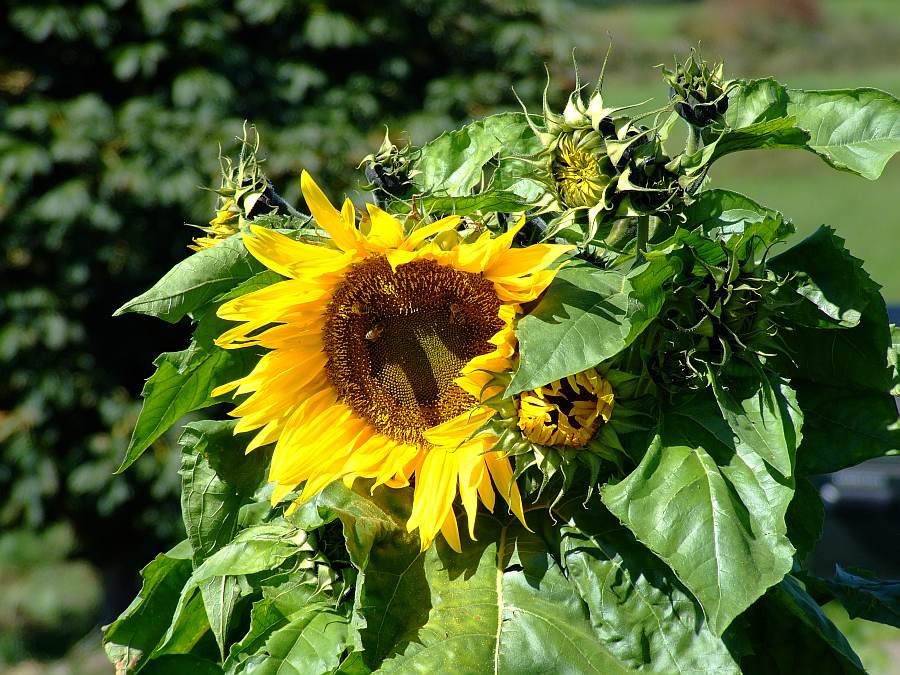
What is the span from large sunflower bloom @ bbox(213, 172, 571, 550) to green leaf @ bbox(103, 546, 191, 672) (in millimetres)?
262

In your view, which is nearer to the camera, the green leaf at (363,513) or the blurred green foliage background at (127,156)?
the green leaf at (363,513)

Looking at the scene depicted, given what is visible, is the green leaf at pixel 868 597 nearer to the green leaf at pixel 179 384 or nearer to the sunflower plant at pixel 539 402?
the sunflower plant at pixel 539 402

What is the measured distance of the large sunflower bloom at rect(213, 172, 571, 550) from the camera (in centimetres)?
94

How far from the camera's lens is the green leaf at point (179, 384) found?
1050mm

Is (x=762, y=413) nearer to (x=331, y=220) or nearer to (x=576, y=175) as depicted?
(x=576, y=175)

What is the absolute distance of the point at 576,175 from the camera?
92 centimetres

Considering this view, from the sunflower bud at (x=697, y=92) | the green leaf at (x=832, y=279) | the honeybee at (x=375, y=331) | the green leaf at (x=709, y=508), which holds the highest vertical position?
the sunflower bud at (x=697, y=92)

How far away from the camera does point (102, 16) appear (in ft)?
11.8

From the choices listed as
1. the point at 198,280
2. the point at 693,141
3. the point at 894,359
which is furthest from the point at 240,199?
the point at 894,359

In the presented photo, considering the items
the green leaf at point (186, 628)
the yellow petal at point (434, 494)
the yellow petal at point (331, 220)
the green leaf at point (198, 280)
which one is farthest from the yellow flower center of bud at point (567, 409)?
the green leaf at point (186, 628)

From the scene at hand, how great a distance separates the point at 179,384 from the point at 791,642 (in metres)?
0.67

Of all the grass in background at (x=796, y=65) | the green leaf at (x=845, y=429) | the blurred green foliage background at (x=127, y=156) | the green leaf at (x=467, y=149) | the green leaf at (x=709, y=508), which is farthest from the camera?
the grass in background at (x=796, y=65)

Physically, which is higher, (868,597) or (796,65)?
(868,597)

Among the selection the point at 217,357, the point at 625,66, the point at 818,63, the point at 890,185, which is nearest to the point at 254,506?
the point at 217,357
